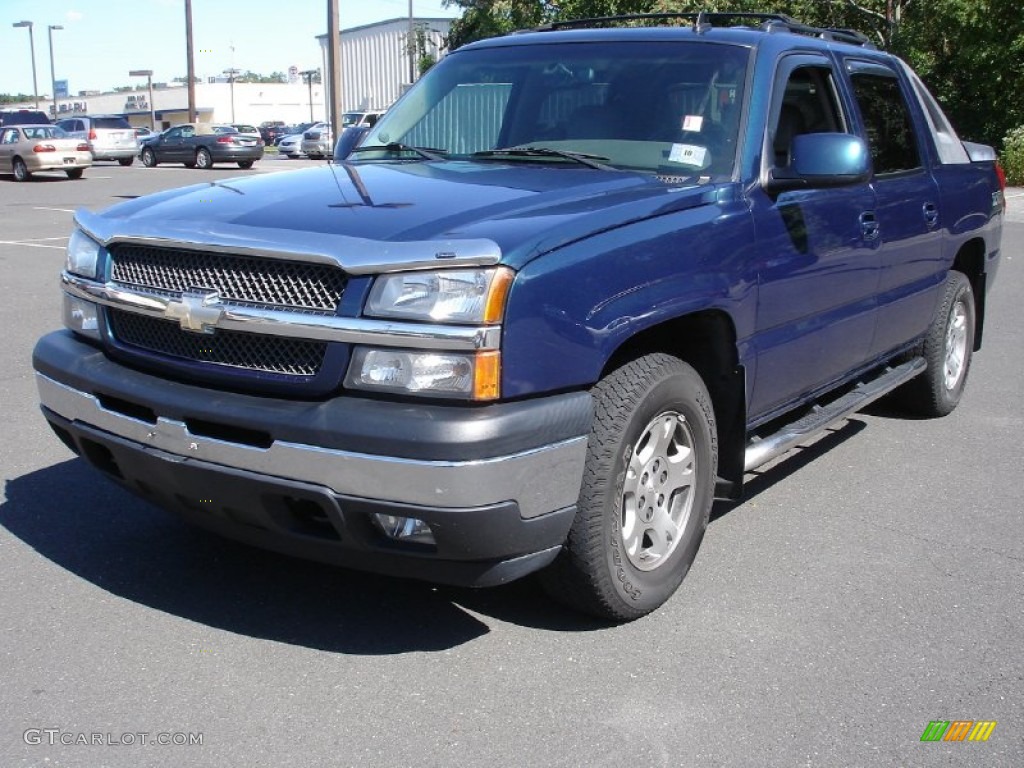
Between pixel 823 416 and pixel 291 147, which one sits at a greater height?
pixel 823 416

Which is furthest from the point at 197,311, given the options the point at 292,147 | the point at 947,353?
the point at 292,147

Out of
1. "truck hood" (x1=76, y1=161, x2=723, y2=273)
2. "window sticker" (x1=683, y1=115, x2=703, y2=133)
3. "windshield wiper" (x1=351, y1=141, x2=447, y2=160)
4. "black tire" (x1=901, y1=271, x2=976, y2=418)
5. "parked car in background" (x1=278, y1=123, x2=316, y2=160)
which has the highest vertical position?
"window sticker" (x1=683, y1=115, x2=703, y2=133)

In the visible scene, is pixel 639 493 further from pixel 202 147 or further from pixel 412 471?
pixel 202 147

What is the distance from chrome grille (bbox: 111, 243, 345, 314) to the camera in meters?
3.09

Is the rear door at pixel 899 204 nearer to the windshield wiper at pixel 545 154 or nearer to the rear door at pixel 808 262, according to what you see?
the rear door at pixel 808 262

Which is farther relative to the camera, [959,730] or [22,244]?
[22,244]

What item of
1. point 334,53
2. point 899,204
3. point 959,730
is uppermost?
point 334,53

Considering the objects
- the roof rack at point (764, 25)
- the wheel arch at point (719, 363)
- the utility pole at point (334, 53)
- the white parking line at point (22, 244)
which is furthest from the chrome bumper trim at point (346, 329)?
the utility pole at point (334, 53)

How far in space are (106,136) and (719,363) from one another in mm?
37547

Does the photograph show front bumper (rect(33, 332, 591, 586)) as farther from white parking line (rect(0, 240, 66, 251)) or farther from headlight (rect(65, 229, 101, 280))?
white parking line (rect(0, 240, 66, 251))

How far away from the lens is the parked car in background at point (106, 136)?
123ft

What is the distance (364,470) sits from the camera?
2.93m

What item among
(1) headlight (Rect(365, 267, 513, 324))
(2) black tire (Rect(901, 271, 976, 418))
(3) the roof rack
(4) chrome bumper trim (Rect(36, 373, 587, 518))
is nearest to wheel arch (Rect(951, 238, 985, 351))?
(2) black tire (Rect(901, 271, 976, 418))

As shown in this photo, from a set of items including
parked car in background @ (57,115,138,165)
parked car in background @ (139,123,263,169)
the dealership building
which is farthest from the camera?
the dealership building
